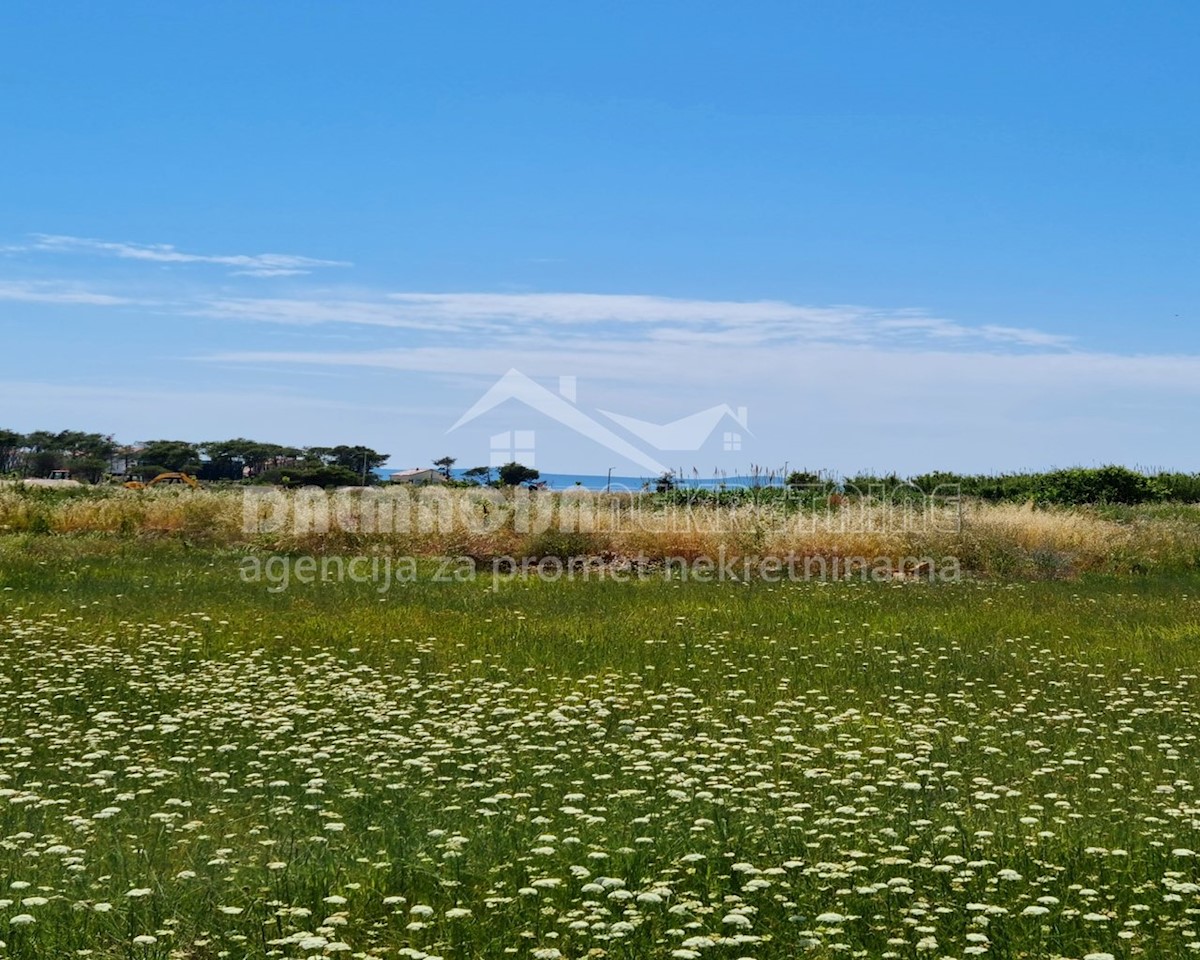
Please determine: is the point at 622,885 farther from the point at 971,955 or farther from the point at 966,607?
the point at 966,607

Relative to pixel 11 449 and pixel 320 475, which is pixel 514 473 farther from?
pixel 11 449

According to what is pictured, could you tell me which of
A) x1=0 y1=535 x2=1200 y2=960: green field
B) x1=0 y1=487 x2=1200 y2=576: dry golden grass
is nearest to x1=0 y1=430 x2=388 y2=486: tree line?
x1=0 y1=487 x2=1200 y2=576: dry golden grass

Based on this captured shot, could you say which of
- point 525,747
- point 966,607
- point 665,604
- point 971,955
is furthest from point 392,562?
point 971,955

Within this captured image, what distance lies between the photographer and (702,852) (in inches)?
206

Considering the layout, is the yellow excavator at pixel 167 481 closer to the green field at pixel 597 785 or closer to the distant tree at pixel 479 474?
the distant tree at pixel 479 474

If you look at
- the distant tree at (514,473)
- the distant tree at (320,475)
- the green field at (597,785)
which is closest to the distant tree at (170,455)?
the distant tree at (320,475)

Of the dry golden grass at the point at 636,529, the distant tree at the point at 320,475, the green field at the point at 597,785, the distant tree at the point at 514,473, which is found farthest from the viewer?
the distant tree at the point at 320,475

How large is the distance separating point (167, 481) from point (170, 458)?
27.7 m

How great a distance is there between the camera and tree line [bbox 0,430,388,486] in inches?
1946

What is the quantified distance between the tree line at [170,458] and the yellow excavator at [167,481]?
20.4 ft

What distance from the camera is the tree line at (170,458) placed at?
49.4 metres

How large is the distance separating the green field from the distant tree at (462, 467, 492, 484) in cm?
2394

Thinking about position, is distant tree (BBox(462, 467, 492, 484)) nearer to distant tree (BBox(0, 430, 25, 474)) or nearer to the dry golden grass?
the dry golden grass

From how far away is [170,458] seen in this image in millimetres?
61562
